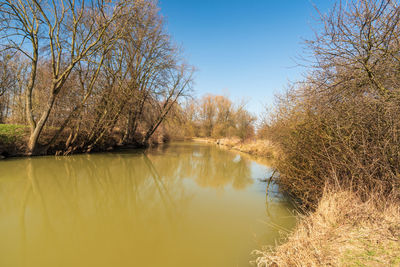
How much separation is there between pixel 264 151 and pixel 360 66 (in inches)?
378

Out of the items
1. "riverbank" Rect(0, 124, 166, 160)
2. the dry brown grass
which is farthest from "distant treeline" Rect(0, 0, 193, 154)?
the dry brown grass

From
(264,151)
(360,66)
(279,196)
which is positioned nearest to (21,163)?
(279,196)

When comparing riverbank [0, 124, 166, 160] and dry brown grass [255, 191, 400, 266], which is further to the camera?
riverbank [0, 124, 166, 160]

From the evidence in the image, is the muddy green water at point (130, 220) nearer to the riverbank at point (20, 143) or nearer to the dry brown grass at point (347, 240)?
the dry brown grass at point (347, 240)

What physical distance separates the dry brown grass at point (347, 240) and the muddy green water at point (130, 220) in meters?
0.67

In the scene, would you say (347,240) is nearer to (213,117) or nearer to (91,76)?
(91,76)

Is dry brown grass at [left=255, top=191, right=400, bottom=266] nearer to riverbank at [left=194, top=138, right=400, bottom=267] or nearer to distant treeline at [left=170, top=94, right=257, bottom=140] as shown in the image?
riverbank at [left=194, top=138, right=400, bottom=267]

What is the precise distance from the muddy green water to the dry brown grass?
672 millimetres

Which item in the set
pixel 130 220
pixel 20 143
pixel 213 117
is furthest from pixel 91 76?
pixel 213 117

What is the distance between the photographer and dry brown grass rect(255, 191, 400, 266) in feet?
5.73

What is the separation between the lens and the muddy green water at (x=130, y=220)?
234cm

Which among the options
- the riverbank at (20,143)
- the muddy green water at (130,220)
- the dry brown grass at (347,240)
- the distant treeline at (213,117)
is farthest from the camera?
the distant treeline at (213,117)

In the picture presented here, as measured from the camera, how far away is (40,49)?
8406 millimetres

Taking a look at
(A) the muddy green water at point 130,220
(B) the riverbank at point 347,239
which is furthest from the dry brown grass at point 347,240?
(A) the muddy green water at point 130,220
